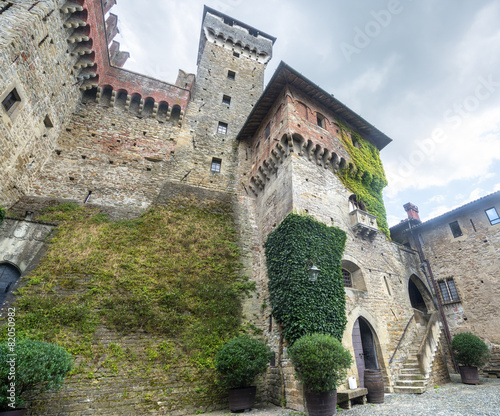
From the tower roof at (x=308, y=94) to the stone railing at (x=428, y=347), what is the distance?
10845 mm

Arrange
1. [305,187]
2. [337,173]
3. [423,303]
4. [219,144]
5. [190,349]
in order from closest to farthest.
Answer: [190,349] < [305,187] < [337,173] < [423,303] < [219,144]

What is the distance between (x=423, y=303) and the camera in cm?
1463

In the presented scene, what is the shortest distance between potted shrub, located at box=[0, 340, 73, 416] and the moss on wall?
1714 millimetres

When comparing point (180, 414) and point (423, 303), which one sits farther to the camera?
point (423, 303)

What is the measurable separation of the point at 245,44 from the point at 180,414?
1027 inches

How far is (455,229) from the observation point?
1511 centimetres

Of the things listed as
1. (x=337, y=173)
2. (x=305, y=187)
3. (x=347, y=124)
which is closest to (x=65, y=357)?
(x=305, y=187)

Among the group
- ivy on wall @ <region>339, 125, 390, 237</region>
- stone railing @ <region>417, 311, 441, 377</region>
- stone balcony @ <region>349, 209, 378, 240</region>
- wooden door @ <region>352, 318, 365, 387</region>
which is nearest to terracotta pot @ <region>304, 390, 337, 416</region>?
wooden door @ <region>352, 318, 365, 387</region>

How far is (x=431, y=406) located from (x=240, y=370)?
4.92m

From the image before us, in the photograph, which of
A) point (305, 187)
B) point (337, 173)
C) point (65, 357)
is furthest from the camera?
point (337, 173)

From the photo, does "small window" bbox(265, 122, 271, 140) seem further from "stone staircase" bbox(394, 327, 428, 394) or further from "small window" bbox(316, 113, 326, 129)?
"stone staircase" bbox(394, 327, 428, 394)

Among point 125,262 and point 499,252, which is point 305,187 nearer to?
point 125,262

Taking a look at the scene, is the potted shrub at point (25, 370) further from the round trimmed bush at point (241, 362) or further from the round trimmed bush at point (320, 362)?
the round trimmed bush at point (320, 362)

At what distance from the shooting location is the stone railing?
352 inches
